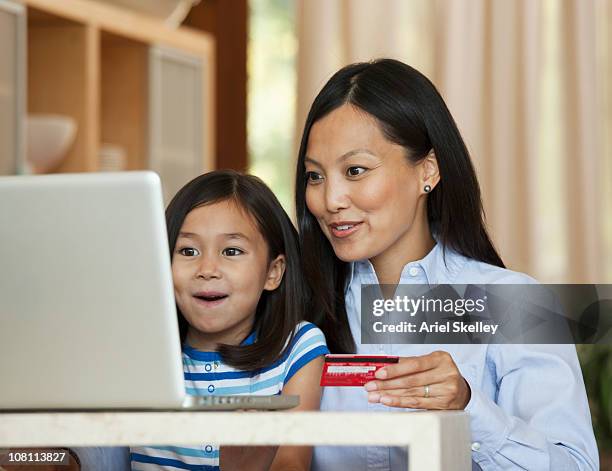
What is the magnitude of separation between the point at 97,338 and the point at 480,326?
29.4 inches

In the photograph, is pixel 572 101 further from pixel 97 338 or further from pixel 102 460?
pixel 97 338

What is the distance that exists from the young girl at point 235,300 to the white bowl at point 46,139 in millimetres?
1712

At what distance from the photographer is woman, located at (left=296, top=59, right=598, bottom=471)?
150cm

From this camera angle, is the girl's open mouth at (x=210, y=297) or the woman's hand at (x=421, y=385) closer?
the woman's hand at (x=421, y=385)

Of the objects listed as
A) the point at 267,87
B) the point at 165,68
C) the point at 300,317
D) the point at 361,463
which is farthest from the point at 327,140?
the point at 267,87

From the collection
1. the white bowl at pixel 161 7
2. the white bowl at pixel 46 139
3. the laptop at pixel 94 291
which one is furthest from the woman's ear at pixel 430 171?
the white bowl at pixel 161 7

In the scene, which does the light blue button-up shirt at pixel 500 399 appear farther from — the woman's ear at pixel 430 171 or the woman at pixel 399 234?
the woman's ear at pixel 430 171

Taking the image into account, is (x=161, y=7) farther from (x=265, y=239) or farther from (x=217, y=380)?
(x=217, y=380)

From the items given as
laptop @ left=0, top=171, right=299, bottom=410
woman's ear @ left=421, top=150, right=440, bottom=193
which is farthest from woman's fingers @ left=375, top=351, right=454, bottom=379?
woman's ear @ left=421, top=150, right=440, bottom=193

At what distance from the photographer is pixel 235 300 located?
161cm

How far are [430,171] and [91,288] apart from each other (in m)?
0.78

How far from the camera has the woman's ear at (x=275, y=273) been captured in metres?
1.67

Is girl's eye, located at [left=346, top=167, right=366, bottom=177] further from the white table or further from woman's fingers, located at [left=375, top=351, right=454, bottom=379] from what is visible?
the white table

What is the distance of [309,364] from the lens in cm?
154
